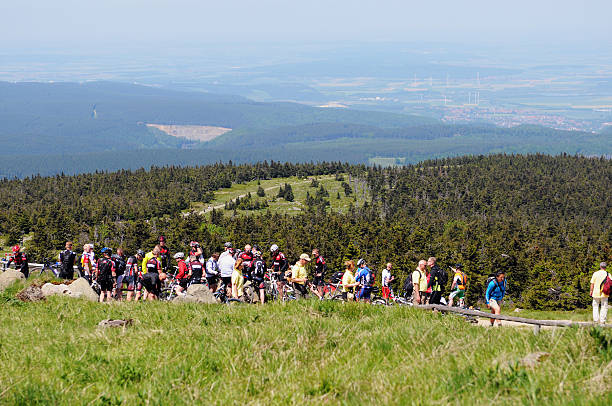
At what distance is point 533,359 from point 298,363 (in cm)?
356

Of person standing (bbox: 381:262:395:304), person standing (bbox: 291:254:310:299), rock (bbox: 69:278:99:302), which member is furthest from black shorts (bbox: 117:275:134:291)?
person standing (bbox: 381:262:395:304)

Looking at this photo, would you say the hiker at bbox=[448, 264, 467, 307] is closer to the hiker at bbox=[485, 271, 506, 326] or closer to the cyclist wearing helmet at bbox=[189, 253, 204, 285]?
the hiker at bbox=[485, 271, 506, 326]

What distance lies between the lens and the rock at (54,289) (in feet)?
69.3

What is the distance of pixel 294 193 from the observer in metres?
181

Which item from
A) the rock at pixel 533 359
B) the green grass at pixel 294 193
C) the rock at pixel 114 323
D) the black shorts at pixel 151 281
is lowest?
the green grass at pixel 294 193

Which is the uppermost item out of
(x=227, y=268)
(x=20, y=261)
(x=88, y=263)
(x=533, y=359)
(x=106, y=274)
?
(x=533, y=359)

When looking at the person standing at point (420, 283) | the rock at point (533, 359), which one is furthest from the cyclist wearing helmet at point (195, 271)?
the rock at point (533, 359)

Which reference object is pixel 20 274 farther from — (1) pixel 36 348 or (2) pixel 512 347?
(2) pixel 512 347

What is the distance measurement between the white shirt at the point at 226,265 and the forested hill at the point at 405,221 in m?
51.1

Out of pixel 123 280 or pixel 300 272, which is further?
pixel 123 280

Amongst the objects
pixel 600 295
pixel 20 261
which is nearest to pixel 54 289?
pixel 20 261

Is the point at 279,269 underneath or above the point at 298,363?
underneath

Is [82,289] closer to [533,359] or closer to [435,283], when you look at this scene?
[435,283]

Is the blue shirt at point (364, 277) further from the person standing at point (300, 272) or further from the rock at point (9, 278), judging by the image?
the rock at point (9, 278)
